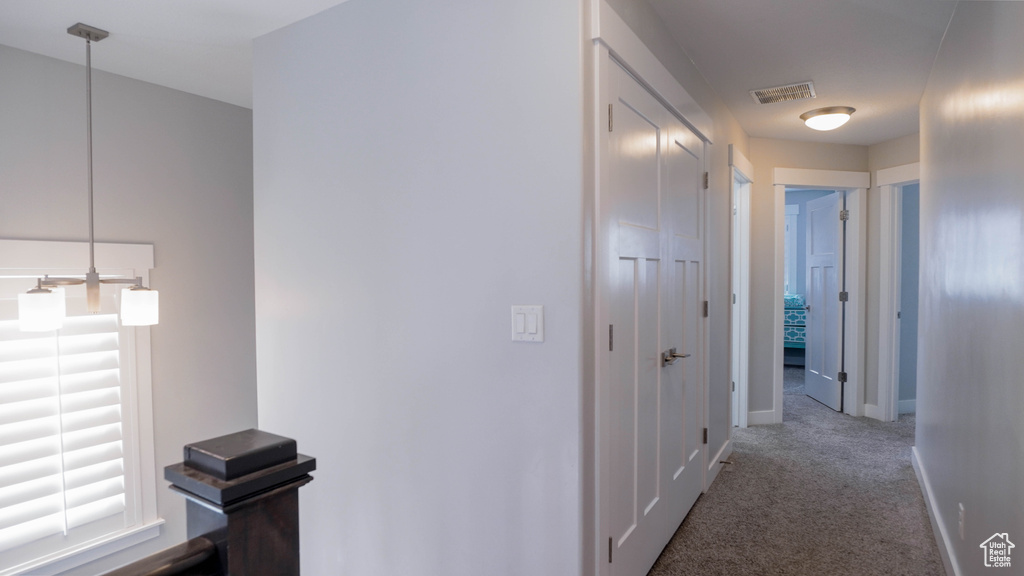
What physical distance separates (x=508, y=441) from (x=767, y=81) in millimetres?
2637

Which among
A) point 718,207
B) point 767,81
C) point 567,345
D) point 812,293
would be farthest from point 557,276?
point 812,293

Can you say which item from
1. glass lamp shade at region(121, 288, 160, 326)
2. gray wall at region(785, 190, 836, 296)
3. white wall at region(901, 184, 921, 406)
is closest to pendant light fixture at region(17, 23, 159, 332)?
glass lamp shade at region(121, 288, 160, 326)

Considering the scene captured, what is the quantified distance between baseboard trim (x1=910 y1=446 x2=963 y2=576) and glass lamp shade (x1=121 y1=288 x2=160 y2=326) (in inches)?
127

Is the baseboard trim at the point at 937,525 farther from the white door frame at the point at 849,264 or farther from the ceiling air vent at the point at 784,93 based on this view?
the ceiling air vent at the point at 784,93

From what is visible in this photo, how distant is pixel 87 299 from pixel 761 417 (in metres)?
4.46

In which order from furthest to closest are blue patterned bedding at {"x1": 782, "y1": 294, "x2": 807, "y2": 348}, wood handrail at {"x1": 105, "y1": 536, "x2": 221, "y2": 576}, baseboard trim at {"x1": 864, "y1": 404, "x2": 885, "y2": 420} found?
blue patterned bedding at {"x1": 782, "y1": 294, "x2": 807, "y2": 348} → baseboard trim at {"x1": 864, "y1": 404, "x2": 885, "y2": 420} → wood handrail at {"x1": 105, "y1": 536, "x2": 221, "y2": 576}

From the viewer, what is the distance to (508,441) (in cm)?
179

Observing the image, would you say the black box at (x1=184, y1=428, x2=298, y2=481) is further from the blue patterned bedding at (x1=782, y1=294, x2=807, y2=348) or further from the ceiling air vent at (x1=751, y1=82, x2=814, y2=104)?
the blue patterned bedding at (x1=782, y1=294, x2=807, y2=348)

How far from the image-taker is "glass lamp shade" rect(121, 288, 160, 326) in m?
2.26

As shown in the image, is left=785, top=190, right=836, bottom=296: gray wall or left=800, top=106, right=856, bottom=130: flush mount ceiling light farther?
left=785, top=190, right=836, bottom=296: gray wall

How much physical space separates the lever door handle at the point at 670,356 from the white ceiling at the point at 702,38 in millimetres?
1437

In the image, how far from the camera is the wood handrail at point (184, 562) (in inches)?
28.3

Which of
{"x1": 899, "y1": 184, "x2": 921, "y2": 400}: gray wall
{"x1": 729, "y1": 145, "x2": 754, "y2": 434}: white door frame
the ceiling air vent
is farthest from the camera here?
{"x1": 899, "y1": 184, "x2": 921, "y2": 400}: gray wall

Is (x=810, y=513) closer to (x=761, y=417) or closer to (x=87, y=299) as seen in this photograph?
(x=761, y=417)
